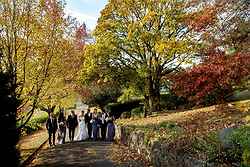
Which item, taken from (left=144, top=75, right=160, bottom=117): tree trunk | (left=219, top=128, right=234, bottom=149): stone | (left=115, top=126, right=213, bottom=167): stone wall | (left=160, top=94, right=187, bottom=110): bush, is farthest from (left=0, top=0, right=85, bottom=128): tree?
(left=160, top=94, right=187, bottom=110): bush

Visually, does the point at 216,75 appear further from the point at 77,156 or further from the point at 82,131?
the point at 82,131

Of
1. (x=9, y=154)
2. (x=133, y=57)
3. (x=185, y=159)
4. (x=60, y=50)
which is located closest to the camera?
(x=185, y=159)

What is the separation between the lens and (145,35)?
3316 cm

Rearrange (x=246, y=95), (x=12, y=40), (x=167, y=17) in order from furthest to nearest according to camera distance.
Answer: (x=167, y=17) < (x=246, y=95) < (x=12, y=40)

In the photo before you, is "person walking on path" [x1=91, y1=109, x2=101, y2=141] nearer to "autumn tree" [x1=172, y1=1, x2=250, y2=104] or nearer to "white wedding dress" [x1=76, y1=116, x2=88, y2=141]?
"white wedding dress" [x1=76, y1=116, x2=88, y2=141]

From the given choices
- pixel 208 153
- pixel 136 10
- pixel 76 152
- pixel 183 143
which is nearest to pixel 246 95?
pixel 136 10

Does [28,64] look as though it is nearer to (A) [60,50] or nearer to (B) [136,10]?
(A) [60,50]

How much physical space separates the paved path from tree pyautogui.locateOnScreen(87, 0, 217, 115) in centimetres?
1074

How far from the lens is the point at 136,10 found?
114 feet

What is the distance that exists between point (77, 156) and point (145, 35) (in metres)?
14.7

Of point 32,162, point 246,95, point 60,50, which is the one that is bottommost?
point 32,162

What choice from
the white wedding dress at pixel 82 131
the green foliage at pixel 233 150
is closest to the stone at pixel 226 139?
the green foliage at pixel 233 150

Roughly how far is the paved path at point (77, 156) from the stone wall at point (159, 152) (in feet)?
4.45

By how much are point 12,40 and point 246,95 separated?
17375mm
